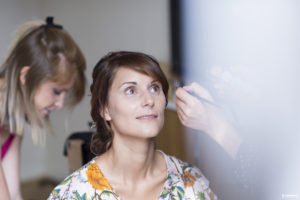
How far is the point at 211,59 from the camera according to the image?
7.57 feet

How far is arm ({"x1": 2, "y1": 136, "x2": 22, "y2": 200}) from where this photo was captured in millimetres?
1964

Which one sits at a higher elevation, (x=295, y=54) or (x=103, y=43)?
A: (x=295, y=54)

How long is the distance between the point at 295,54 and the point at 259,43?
488 millimetres

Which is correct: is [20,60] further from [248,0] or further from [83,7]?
[83,7]

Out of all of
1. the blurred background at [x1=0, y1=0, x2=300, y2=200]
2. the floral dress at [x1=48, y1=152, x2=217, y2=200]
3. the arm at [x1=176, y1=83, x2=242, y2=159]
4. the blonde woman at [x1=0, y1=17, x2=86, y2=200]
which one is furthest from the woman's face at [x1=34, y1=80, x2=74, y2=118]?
the arm at [x1=176, y1=83, x2=242, y2=159]

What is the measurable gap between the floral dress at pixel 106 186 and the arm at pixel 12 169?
663mm

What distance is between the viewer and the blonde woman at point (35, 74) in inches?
71.4

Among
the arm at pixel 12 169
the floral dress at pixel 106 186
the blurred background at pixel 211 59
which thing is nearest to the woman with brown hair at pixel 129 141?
the floral dress at pixel 106 186

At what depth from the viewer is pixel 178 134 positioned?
2.43 m

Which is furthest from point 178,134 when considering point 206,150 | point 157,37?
point 157,37

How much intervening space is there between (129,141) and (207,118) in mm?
264

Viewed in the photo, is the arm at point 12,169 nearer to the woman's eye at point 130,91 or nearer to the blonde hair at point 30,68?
the blonde hair at point 30,68

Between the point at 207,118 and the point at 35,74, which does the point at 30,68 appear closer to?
the point at 35,74

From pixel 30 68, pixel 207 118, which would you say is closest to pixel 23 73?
pixel 30 68
